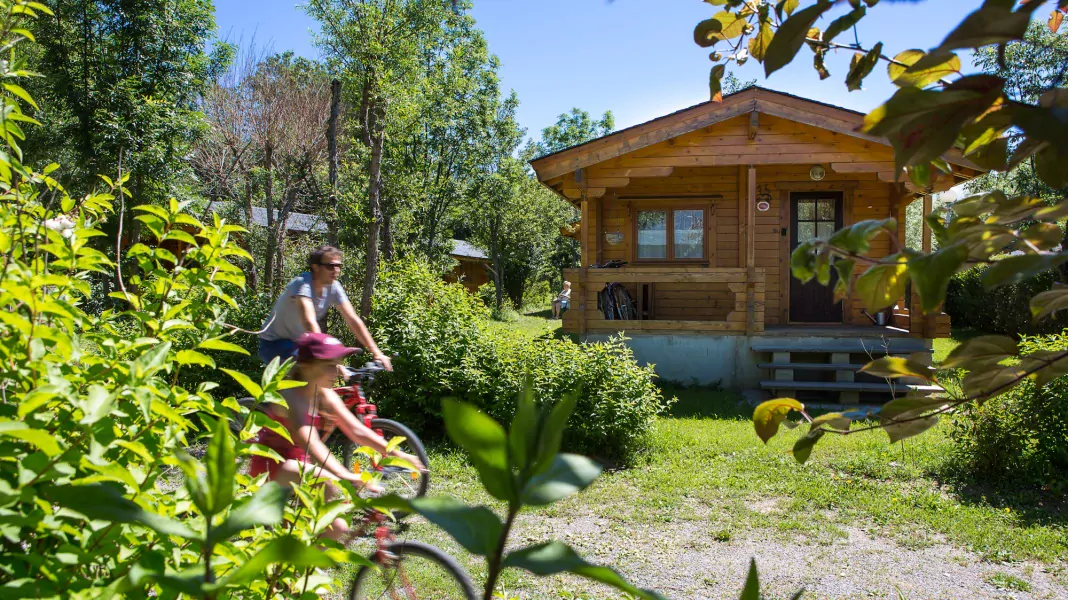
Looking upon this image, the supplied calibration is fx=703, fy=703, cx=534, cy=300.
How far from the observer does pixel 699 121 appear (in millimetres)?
10664

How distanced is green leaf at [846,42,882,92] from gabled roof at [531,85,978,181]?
9.48 metres

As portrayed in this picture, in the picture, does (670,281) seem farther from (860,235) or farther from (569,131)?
(569,131)

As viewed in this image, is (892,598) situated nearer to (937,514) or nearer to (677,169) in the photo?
(937,514)

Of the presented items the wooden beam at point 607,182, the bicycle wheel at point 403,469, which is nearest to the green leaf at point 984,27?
the bicycle wheel at point 403,469

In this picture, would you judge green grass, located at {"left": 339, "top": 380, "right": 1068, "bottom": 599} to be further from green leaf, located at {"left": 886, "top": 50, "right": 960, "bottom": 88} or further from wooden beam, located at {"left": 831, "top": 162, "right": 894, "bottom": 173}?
wooden beam, located at {"left": 831, "top": 162, "right": 894, "bottom": 173}

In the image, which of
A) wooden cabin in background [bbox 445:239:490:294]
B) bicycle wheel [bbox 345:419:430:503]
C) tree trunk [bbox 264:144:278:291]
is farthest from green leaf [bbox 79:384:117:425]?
wooden cabin in background [bbox 445:239:490:294]

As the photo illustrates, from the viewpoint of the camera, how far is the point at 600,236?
12.8m

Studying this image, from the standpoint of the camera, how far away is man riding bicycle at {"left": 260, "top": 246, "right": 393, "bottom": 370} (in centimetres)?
504

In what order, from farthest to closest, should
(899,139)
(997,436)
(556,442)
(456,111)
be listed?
(456,111) < (997,436) < (899,139) < (556,442)

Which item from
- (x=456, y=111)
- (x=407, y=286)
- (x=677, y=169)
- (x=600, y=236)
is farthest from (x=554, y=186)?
(x=456, y=111)

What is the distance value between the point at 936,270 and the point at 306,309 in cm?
479

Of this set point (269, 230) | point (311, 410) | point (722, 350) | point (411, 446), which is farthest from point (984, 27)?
point (269, 230)

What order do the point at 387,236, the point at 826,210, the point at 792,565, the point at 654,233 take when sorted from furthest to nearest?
the point at 387,236 → the point at 654,233 → the point at 826,210 → the point at 792,565

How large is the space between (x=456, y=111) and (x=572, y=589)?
25035 millimetres
